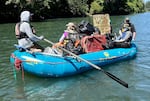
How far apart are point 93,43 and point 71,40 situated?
870 millimetres

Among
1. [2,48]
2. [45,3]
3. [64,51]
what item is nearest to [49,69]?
[64,51]

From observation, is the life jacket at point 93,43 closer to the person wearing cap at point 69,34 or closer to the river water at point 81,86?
the person wearing cap at point 69,34

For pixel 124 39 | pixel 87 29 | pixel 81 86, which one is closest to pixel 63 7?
pixel 124 39

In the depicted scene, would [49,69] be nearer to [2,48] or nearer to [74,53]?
[74,53]

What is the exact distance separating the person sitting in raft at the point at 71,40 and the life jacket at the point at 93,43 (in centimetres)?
24

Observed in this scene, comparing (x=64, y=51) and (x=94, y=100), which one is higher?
(x=64, y=51)

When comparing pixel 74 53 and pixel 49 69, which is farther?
pixel 74 53

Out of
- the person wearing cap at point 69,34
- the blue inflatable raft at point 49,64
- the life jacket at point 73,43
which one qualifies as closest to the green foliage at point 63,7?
the person wearing cap at point 69,34

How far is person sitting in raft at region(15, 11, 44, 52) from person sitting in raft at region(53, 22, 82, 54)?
91 cm

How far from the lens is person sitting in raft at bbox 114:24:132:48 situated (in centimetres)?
1273

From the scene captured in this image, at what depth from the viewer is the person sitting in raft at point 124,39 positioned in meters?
12.7

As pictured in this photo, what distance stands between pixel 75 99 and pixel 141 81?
243 centimetres

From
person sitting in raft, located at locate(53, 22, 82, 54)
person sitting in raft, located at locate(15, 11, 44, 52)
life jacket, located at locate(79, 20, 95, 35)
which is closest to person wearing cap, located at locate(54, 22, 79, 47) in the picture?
person sitting in raft, located at locate(53, 22, 82, 54)

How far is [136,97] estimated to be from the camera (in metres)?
8.63
